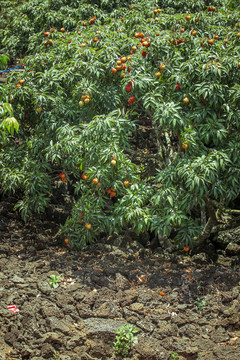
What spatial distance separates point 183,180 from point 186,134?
0.58 metres

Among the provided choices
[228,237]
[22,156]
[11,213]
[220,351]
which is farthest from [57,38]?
[220,351]

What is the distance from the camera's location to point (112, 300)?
4.03 metres

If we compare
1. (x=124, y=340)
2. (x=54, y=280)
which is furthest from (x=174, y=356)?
(x=54, y=280)

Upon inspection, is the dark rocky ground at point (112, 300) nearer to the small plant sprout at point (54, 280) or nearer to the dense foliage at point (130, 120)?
the small plant sprout at point (54, 280)

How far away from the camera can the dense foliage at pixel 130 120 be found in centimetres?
434

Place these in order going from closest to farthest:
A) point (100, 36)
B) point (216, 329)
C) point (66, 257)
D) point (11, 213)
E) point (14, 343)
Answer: point (14, 343), point (216, 329), point (66, 257), point (100, 36), point (11, 213)

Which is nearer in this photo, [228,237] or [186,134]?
[186,134]

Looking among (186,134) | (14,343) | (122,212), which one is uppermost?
(186,134)

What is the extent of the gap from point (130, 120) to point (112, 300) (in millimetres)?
2187

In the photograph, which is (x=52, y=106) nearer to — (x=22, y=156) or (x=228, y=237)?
(x=22, y=156)

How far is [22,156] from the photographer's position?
5.42 meters

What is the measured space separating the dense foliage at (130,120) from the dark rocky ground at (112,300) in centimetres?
43

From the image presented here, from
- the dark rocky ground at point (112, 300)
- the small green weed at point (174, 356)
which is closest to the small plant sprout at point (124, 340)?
the dark rocky ground at point (112, 300)

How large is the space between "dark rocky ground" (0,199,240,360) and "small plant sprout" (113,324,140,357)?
6 centimetres
